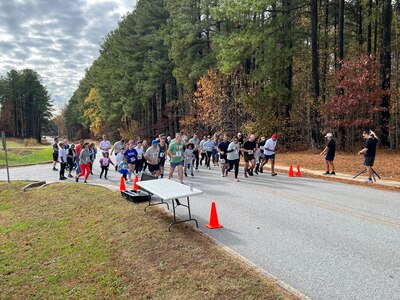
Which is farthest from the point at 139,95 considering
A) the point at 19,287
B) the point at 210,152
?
the point at 19,287

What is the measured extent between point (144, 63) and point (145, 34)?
13.8 feet

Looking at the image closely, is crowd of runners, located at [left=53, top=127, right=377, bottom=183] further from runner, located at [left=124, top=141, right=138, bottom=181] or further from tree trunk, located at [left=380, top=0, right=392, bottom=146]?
tree trunk, located at [left=380, top=0, right=392, bottom=146]

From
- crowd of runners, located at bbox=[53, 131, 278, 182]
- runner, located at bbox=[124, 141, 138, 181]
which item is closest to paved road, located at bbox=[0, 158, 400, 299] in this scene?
crowd of runners, located at bbox=[53, 131, 278, 182]

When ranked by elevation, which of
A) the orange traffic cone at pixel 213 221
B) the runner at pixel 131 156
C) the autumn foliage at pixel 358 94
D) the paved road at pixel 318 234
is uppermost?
the autumn foliage at pixel 358 94

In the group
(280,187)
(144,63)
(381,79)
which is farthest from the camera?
(144,63)

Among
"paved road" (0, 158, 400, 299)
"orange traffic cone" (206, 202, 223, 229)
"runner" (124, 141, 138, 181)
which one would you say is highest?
"runner" (124, 141, 138, 181)

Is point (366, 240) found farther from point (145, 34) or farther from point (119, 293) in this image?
point (145, 34)

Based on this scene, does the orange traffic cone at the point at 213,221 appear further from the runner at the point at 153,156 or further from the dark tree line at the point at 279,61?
the dark tree line at the point at 279,61

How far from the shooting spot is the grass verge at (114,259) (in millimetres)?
4561

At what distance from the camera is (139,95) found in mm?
41250

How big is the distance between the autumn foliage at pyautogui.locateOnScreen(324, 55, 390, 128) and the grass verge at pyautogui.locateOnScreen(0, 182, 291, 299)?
54.5 feet

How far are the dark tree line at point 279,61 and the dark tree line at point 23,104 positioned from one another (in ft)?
195

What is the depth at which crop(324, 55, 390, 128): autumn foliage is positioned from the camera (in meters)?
20.2

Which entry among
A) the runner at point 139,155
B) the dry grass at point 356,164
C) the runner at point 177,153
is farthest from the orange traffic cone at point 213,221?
the dry grass at point 356,164
